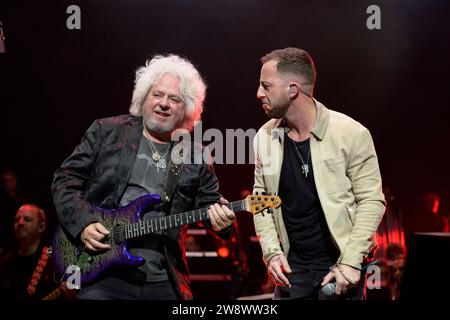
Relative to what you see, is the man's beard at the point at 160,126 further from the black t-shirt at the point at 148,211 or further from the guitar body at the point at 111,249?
the guitar body at the point at 111,249

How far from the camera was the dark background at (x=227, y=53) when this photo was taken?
528 cm

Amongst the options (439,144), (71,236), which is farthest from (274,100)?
(439,144)

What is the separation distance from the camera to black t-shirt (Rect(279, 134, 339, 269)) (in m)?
3.38

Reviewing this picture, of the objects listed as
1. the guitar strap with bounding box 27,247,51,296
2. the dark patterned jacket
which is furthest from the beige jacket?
the guitar strap with bounding box 27,247,51,296

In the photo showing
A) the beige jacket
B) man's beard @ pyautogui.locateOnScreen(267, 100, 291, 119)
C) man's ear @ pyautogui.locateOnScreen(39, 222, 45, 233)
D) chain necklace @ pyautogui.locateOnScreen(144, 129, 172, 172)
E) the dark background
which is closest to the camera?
the beige jacket

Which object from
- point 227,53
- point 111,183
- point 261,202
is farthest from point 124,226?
point 227,53

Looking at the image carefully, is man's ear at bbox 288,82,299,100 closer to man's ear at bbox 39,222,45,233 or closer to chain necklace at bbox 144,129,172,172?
chain necklace at bbox 144,129,172,172

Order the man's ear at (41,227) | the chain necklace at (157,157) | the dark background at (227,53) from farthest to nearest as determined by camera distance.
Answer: the man's ear at (41,227) < the dark background at (227,53) < the chain necklace at (157,157)

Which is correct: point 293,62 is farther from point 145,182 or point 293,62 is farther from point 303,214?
point 145,182

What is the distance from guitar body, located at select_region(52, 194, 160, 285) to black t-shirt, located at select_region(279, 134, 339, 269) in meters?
0.80

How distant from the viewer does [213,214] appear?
11.3ft

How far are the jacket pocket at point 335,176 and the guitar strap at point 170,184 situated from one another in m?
0.92

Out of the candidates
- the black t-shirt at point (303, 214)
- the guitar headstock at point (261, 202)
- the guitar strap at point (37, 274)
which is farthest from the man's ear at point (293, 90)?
the guitar strap at point (37, 274)

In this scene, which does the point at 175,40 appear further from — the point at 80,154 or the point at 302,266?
the point at 302,266
